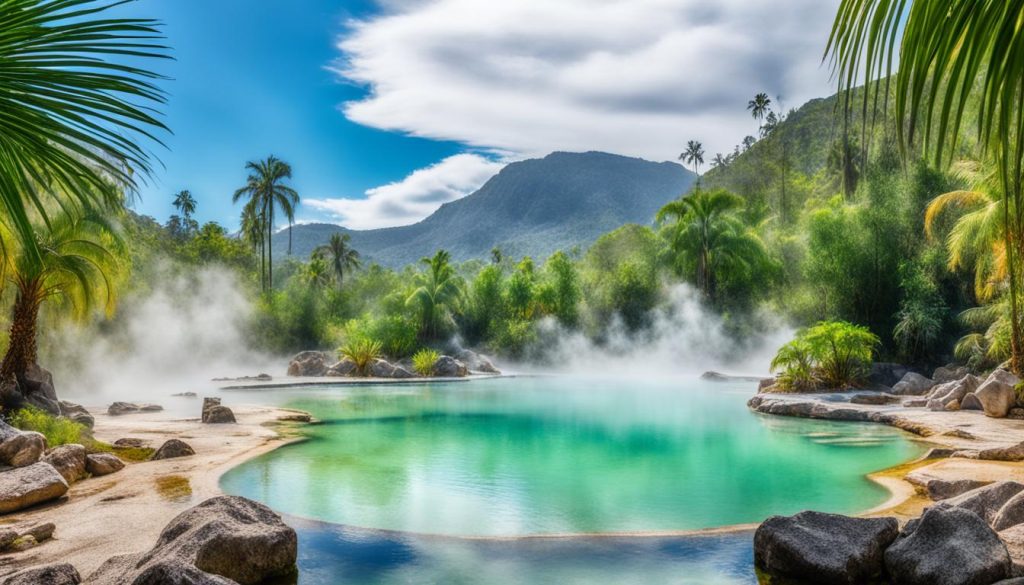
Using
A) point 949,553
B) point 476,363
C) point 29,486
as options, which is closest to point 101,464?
point 29,486

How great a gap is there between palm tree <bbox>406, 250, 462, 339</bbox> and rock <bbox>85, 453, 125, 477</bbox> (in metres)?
24.4

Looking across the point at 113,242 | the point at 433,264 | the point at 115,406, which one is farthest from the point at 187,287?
the point at 113,242

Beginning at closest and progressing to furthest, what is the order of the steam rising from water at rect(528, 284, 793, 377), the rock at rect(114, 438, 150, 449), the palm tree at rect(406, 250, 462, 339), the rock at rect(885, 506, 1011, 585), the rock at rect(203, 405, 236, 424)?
the rock at rect(885, 506, 1011, 585)
the rock at rect(114, 438, 150, 449)
the rock at rect(203, 405, 236, 424)
the steam rising from water at rect(528, 284, 793, 377)
the palm tree at rect(406, 250, 462, 339)

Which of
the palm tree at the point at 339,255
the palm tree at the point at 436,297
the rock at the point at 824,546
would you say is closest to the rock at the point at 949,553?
the rock at the point at 824,546

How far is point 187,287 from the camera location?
32438 millimetres

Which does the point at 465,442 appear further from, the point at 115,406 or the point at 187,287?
the point at 187,287

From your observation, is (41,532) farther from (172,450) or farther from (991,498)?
(991,498)

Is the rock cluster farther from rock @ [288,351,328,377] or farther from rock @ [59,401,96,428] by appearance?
rock @ [59,401,96,428]

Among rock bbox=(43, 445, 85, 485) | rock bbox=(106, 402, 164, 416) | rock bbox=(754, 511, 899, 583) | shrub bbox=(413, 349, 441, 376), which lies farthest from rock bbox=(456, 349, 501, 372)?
rock bbox=(754, 511, 899, 583)

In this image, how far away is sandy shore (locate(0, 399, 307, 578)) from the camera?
16.5 ft

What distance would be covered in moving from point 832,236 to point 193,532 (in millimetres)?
20750

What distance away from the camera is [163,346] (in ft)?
94.0

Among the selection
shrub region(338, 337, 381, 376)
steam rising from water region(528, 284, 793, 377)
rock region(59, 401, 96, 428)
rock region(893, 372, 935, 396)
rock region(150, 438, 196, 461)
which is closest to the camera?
rock region(150, 438, 196, 461)

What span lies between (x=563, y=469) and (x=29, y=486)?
580 cm
